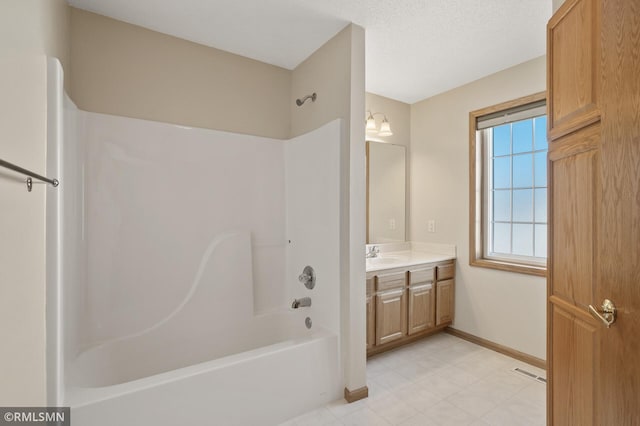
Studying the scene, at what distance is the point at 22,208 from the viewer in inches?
40.4

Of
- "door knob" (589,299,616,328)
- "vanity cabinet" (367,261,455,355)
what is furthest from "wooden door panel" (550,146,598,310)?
"vanity cabinet" (367,261,455,355)

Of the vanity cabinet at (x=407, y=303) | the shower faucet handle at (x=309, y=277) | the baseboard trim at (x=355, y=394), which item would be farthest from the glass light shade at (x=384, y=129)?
the baseboard trim at (x=355, y=394)

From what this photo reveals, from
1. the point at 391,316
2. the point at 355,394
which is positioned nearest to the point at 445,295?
the point at 391,316

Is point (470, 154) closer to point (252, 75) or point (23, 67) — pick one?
point (252, 75)

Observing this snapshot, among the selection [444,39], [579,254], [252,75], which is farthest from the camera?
[252,75]

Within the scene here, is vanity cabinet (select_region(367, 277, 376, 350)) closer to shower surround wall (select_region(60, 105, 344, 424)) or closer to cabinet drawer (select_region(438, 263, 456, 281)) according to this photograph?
shower surround wall (select_region(60, 105, 344, 424))

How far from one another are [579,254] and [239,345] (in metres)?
2.23

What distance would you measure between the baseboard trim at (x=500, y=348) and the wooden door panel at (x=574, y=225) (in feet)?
4.66

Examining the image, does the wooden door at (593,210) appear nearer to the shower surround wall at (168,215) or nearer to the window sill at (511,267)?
the window sill at (511,267)

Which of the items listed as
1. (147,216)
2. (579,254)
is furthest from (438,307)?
(147,216)

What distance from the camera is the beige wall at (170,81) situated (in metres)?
1.97

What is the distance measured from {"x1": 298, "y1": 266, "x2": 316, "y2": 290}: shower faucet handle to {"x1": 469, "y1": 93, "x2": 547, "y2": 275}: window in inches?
66.2

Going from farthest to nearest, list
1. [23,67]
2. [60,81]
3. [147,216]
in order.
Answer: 1. [147,216]
2. [60,81]
3. [23,67]

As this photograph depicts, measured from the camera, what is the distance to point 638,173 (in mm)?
922
